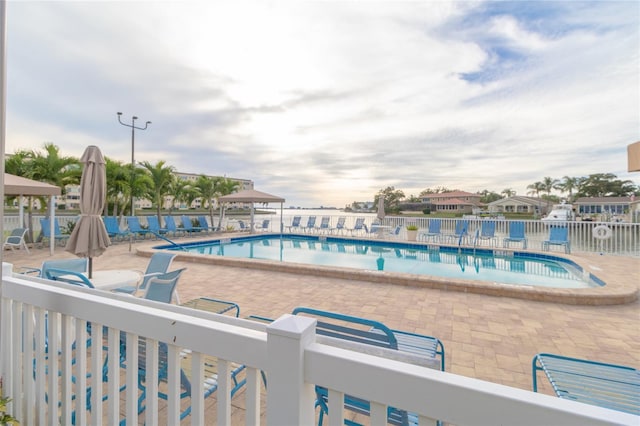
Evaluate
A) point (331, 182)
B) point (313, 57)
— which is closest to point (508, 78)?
point (313, 57)

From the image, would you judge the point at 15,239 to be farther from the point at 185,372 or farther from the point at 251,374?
the point at 251,374

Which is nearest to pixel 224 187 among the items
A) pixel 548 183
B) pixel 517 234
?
pixel 517 234

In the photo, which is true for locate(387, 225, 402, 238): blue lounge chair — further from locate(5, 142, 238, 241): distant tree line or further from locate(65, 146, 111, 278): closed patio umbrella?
locate(65, 146, 111, 278): closed patio umbrella

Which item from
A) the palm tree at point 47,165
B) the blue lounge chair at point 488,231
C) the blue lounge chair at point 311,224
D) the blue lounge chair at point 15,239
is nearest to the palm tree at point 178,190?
the palm tree at point 47,165

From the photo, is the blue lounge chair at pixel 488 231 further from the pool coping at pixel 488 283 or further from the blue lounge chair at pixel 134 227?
the blue lounge chair at pixel 134 227

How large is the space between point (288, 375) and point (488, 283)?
5263 mm

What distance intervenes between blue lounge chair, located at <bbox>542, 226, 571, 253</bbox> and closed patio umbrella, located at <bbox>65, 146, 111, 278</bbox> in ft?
35.9

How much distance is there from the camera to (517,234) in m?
10.2

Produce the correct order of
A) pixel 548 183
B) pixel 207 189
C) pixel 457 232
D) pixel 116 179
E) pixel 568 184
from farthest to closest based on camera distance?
pixel 548 183
pixel 568 184
pixel 207 189
pixel 116 179
pixel 457 232

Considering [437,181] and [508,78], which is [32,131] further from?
[437,181]

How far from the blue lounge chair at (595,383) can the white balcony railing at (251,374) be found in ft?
3.96

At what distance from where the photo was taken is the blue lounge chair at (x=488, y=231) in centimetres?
1065

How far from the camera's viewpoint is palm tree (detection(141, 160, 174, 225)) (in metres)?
14.5

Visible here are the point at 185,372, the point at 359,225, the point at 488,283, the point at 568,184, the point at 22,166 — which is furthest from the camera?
the point at 568,184
